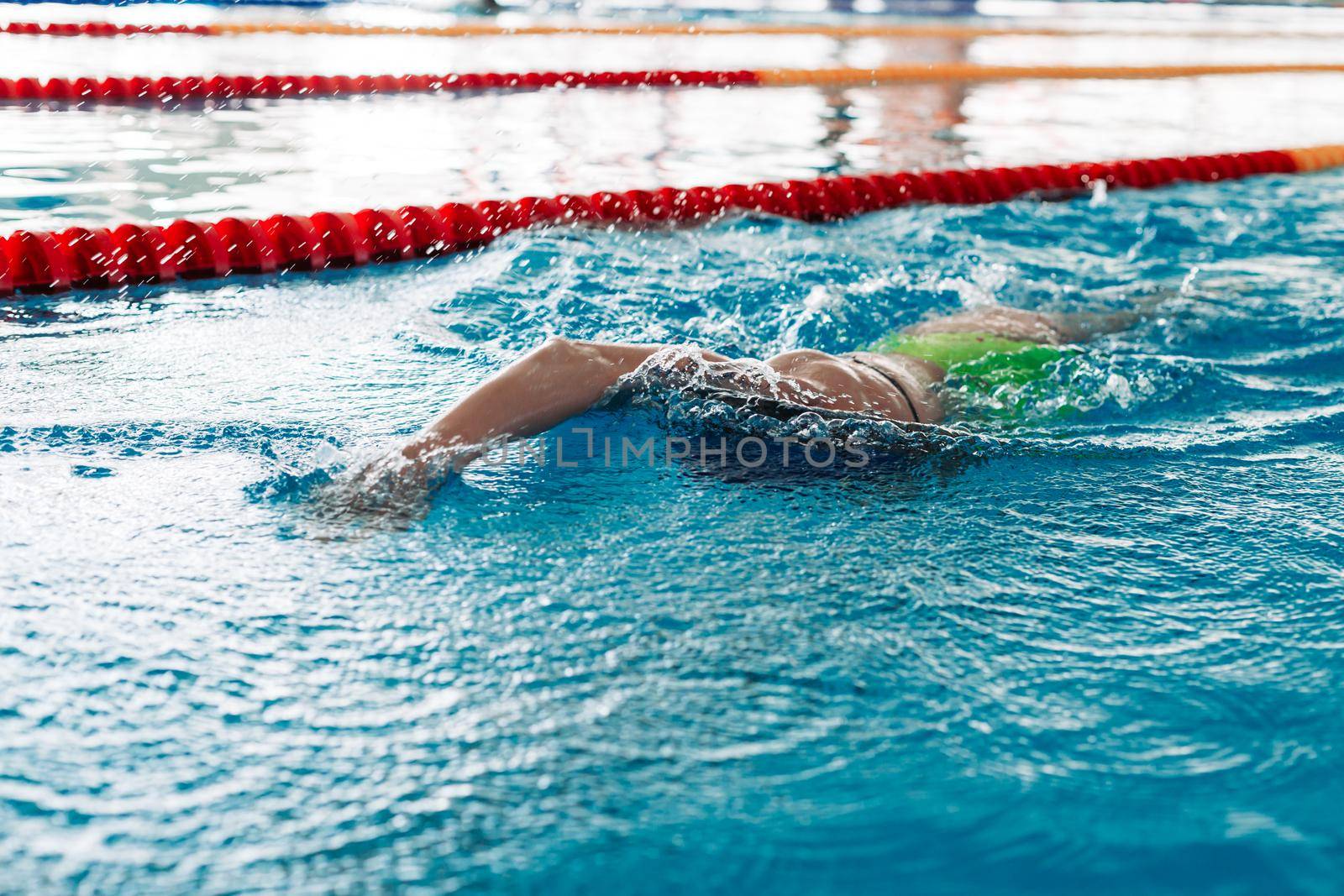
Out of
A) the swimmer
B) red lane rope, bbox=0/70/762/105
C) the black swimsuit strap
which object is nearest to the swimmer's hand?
the swimmer

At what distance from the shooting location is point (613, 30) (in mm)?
11680

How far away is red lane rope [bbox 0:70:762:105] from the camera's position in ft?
21.4

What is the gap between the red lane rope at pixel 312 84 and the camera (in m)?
6.53

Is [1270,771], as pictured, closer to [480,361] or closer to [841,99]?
[480,361]

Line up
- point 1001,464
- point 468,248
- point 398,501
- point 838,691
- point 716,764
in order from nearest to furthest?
point 716,764
point 838,691
point 398,501
point 1001,464
point 468,248

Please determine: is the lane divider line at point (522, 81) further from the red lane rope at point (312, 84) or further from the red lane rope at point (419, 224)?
the red lane rope at point (419, 224)

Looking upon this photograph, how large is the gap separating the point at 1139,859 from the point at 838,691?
0.44m

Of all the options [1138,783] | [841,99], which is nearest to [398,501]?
[1138,783]

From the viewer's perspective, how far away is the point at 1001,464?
247 cm

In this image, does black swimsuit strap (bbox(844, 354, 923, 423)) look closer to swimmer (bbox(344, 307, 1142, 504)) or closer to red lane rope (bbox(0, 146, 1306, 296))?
swimmer (bbox(344, 307, 1142, 504))

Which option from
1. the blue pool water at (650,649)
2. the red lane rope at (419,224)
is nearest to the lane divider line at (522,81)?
the red lane rope at (419,224)

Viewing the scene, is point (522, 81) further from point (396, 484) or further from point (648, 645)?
point (648, 645)

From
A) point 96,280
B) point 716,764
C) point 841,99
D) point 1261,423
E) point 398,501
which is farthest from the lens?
point 841,99

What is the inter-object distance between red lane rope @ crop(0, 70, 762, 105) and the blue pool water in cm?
421
